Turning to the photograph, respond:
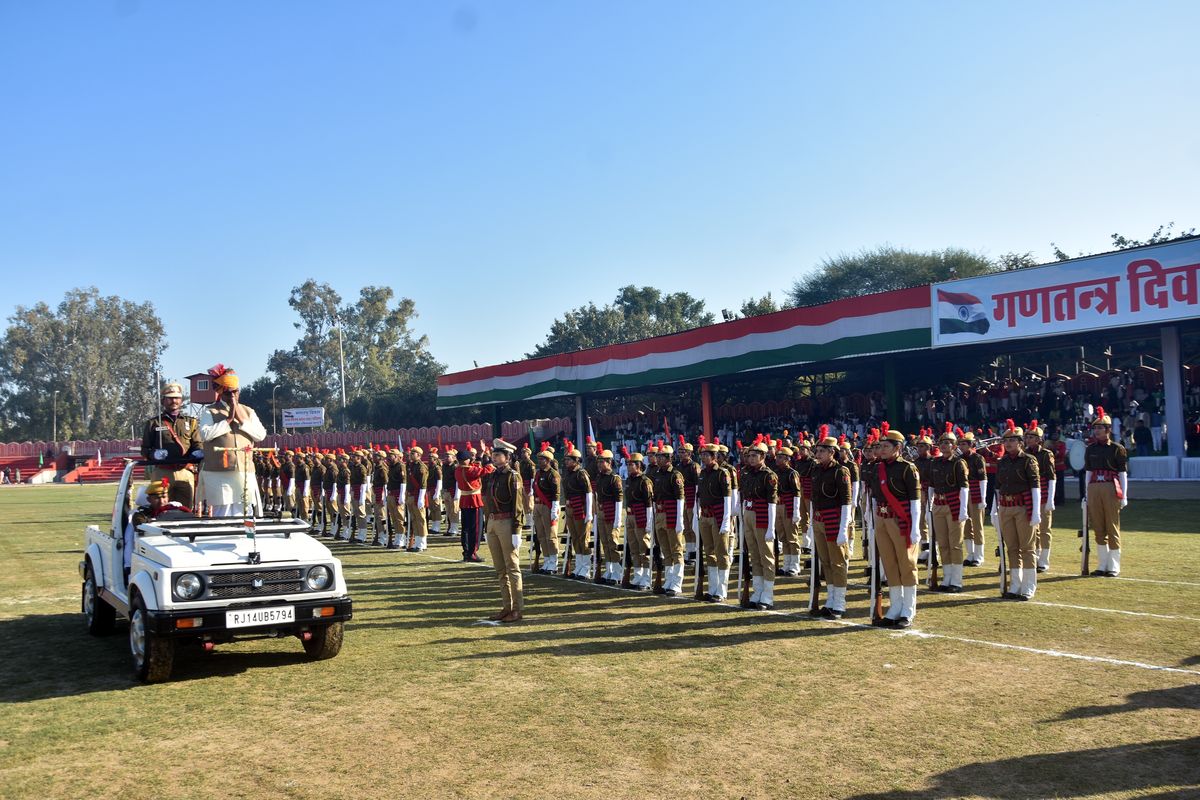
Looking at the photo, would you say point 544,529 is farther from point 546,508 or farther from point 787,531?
point 787,531

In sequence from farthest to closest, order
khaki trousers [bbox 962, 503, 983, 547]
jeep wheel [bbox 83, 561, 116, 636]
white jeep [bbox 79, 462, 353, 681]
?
1. khaki trousers [bbox 962, 503, 983, 547]
2. jeep wheel [bbox 83, 561, 116, 636]
3. white jeep [bbox 79, 462, 353, 681]

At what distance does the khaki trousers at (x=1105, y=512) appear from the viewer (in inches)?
503

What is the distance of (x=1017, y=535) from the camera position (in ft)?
37.4

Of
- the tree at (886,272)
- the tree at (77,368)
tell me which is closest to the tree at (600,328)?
the tree at (886,272)

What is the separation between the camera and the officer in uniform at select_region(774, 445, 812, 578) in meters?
12.8

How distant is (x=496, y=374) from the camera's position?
4869cm

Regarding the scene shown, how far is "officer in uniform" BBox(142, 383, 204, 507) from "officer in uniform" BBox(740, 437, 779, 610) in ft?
19.7

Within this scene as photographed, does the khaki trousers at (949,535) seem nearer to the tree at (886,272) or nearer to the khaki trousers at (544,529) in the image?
the khaki trousers at (544,529)

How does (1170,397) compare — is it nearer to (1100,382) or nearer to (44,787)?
(1100,382)

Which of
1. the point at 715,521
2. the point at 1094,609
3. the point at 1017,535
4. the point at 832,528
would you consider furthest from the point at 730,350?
the point at 1094,609

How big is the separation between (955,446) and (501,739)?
27.4 feet

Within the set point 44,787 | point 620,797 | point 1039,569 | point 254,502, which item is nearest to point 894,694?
point 620,797

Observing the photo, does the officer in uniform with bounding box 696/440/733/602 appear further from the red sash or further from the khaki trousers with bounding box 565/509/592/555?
the khaki trousers with bounding box 565/509/592/555

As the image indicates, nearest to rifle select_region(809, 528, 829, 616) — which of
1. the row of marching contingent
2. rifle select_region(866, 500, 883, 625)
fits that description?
the row of marching contingent
